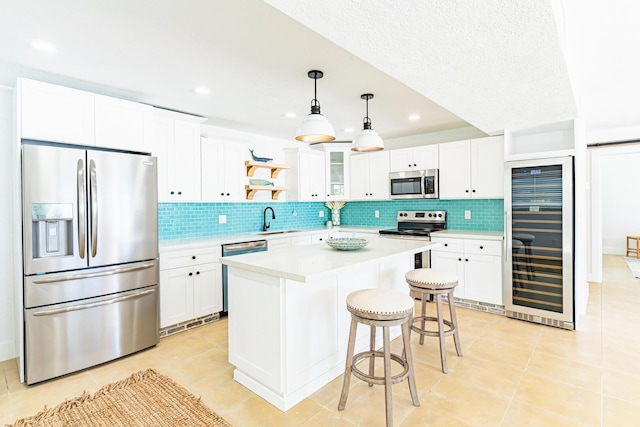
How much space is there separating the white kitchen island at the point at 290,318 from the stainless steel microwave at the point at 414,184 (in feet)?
7.39

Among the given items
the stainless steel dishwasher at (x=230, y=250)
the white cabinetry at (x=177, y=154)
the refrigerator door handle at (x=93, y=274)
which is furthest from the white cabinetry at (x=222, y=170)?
the refrigerator door handle at (x=93, y=274)

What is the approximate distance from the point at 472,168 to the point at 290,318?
10.9ft

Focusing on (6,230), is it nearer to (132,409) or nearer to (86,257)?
(86,257)

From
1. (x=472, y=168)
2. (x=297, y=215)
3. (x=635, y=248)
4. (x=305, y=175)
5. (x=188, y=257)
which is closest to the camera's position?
(x=188, y=257)

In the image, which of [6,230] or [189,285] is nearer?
[6,230]

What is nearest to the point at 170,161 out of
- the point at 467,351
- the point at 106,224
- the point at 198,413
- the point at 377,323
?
the point at 106,224

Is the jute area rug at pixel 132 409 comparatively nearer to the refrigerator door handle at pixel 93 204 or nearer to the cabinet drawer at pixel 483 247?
the refrigerator door handle at pixel 93 204

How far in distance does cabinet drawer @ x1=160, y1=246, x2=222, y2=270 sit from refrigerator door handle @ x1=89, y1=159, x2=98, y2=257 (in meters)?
0.66

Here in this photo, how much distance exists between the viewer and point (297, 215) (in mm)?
5375

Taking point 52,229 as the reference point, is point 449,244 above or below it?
below

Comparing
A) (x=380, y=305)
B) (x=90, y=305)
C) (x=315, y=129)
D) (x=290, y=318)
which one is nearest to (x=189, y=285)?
(x=90, y=305)

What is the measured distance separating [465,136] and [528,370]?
319 cm

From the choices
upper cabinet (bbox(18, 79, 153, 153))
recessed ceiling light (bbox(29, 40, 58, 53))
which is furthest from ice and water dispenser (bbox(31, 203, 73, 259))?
recessed ceiling light (bbox(29, 40, 58, 53))

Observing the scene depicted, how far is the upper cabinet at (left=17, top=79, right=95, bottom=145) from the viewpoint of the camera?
2361 mm
